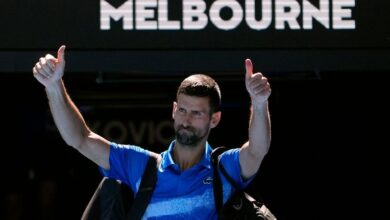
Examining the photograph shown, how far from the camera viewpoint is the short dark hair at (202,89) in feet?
12.6

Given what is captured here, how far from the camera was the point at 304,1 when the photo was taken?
183 inches

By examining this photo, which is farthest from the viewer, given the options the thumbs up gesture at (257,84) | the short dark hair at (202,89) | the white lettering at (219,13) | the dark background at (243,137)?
the dark background at (243,137)

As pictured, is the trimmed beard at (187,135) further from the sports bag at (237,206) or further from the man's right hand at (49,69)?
the man's right hand at (49,69)

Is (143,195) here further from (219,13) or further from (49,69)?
(219,13)

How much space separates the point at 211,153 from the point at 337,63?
1.09 meters

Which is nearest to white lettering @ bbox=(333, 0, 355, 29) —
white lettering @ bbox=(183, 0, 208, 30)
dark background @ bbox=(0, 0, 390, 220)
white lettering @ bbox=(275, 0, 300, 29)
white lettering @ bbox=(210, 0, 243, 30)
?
white lettering @ bbox=(275, 0, 300, 29)

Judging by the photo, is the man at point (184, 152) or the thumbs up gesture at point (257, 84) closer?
the thumbs up gesture at point (257, 84)

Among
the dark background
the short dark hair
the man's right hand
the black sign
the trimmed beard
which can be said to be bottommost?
the dark background

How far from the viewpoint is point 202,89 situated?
3.85 meters

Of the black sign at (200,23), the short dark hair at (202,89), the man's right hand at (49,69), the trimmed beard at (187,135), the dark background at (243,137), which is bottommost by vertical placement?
the dark background at (243,137)

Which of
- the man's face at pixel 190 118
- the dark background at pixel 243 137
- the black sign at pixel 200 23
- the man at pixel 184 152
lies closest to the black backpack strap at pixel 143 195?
the man at pixel 184 152

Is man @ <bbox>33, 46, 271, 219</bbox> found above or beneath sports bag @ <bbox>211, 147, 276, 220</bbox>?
above

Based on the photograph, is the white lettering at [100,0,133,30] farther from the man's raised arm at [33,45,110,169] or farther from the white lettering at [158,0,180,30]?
the man's raised arm at [33,45,110,169]

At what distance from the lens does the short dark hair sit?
3.84 metres
